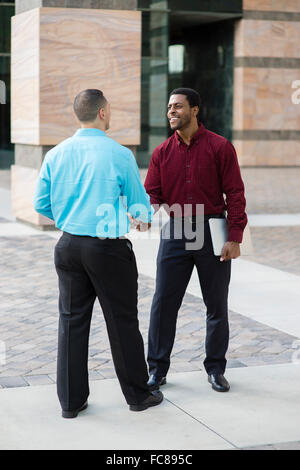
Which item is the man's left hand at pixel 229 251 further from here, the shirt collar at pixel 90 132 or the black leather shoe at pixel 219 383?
the shirt collar at pixel 90 132

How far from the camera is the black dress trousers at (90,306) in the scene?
469 centimetres

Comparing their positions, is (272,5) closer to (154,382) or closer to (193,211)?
(193,211)

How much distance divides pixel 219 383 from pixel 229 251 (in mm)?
838

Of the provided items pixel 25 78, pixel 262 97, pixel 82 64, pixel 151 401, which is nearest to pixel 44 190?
pixel 151 401

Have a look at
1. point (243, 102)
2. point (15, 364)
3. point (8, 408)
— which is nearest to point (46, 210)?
point (8, 408)

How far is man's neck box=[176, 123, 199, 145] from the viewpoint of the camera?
17.4ft

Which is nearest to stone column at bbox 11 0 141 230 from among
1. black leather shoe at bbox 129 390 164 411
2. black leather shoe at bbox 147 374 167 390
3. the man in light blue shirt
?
black leather shoe at bbox 147 374 167 390

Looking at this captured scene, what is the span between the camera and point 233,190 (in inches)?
208

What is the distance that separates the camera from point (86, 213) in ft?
15.3

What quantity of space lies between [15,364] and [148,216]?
6.07 ft

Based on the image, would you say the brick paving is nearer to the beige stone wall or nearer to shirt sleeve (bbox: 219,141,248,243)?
shirt sleeve (bbox: 219,141,248,243)

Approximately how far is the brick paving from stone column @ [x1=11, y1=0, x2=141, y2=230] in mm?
4274

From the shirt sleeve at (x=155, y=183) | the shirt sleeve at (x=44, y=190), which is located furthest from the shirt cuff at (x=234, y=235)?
the shirt sleeve at (x=44, y=190)
